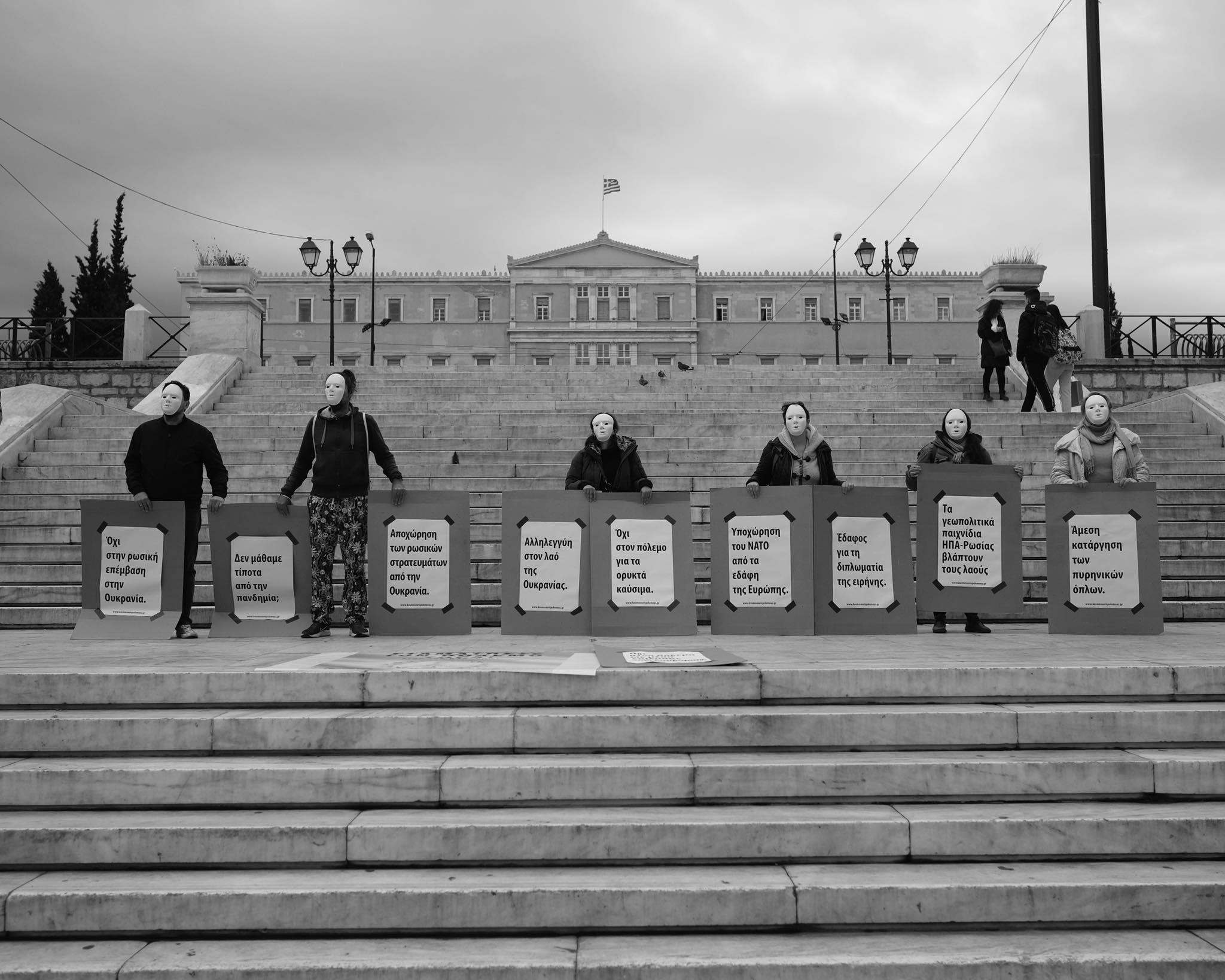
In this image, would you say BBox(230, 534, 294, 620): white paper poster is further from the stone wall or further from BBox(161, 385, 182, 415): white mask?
the stone wall

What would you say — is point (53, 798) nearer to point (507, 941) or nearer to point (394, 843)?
point (394, 843)

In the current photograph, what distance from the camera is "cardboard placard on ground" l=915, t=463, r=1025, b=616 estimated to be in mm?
6582

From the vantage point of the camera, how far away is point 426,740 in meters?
4.29

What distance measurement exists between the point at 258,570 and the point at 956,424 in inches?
194

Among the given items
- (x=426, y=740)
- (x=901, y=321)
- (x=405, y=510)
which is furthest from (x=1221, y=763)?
(x=901, y=321)

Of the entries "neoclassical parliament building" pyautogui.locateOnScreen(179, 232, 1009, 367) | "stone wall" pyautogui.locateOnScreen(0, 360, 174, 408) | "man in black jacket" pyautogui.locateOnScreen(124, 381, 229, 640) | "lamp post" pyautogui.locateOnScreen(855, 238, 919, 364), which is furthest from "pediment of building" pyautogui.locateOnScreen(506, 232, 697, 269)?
"man in black jacket" pyautogui.locateOnScreen(124, 381, 229, 640)

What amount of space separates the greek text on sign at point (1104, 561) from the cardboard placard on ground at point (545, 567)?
325 cm

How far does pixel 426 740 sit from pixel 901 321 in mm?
57191

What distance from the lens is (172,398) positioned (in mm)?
6477

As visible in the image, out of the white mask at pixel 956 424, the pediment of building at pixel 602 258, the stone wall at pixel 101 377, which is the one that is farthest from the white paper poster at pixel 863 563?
the pediment of building at pixel 602 258

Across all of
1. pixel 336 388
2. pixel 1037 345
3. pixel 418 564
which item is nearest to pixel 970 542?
pixel 418 564

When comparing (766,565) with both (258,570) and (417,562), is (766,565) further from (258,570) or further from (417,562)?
(258,570)

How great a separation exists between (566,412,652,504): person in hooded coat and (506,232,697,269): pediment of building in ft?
181

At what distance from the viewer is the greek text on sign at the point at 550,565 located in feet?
21.1
